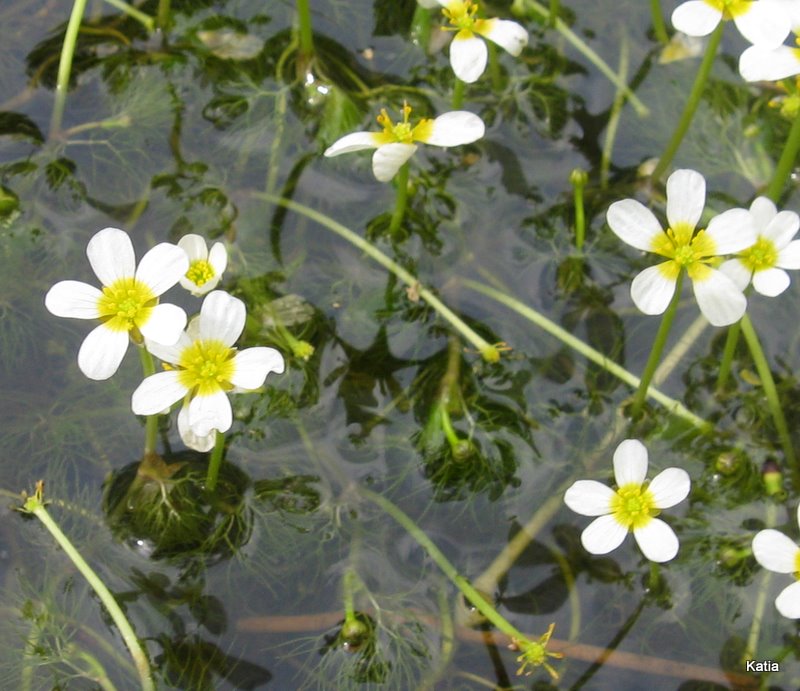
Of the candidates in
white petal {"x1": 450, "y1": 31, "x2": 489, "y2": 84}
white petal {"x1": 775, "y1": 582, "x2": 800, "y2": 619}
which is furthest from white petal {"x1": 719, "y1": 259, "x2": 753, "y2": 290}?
white petal {"x1": 450, "y1": 31, "x2": 489, "y2": 84}

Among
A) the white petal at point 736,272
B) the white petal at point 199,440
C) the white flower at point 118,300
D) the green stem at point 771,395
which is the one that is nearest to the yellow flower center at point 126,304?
the white flower at point 118,300

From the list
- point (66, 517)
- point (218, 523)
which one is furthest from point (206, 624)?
point (66, 517)

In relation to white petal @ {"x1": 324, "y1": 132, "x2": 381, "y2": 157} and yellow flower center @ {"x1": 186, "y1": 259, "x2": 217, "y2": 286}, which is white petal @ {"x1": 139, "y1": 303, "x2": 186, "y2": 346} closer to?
yellow flower center @ {"x1": 186, "y1": 259, "x2": 217, "y2": 286}

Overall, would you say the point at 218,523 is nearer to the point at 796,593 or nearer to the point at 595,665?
the point at 595,665

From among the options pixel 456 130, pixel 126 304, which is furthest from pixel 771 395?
pixel 126 304

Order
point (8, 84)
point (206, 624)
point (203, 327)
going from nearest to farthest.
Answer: point (203, 327)
point (206, 624)
point (8, 84)

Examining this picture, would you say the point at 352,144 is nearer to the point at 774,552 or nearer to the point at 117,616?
the point at 117,616
